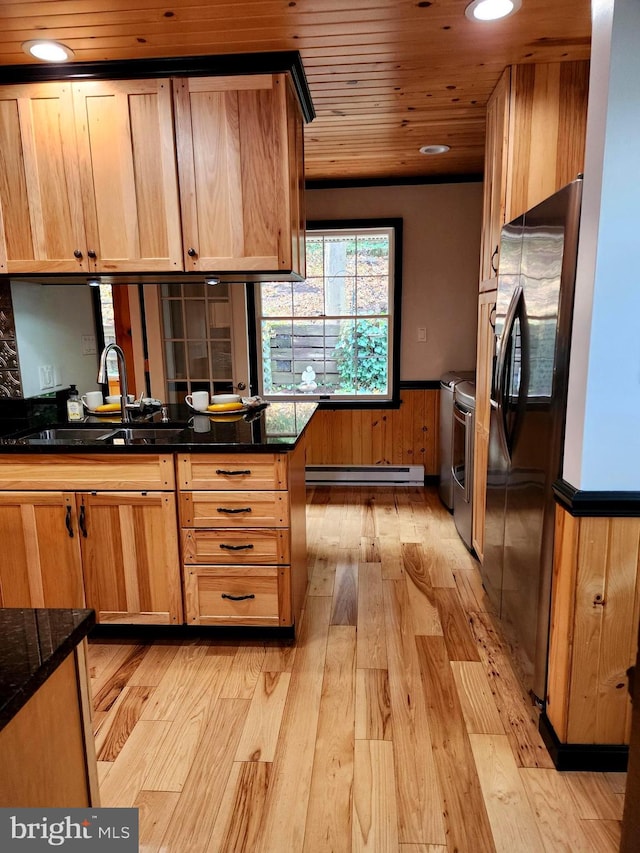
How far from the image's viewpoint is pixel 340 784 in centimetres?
168

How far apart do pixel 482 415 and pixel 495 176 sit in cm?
121

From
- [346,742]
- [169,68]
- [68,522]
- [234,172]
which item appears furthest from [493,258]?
[68,522]

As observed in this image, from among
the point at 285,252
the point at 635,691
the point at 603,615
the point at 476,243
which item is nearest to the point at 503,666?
the point at 603,615

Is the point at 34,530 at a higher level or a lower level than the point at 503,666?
higher

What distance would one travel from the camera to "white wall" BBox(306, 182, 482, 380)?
449 centimetres

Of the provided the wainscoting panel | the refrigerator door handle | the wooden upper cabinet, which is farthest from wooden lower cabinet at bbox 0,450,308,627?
the wainscoting panel

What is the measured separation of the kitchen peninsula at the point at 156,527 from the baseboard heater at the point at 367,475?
2345 mm

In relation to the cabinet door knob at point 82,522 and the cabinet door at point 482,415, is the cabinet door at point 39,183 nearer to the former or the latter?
the cabinet door knob at point 82,522

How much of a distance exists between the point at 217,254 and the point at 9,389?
4.20 ft

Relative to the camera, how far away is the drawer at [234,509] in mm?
2332

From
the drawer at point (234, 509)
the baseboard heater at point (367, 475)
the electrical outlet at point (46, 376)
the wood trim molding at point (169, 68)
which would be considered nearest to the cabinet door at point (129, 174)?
the wood trim molding at point (169, 68)

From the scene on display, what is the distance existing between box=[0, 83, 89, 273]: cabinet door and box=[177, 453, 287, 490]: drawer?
3.56ft

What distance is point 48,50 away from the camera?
2277mm

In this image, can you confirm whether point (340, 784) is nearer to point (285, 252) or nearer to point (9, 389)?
point (285, 252)
